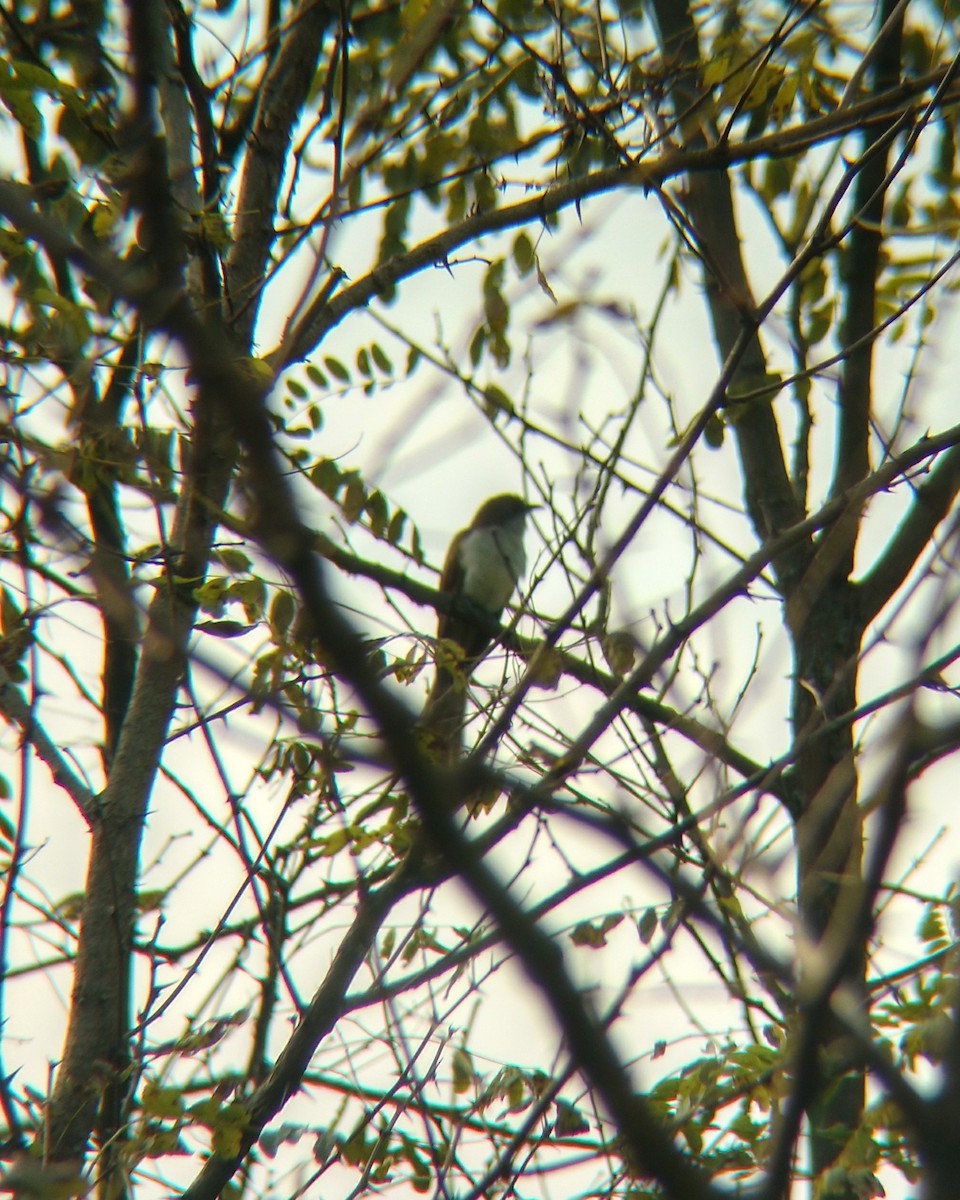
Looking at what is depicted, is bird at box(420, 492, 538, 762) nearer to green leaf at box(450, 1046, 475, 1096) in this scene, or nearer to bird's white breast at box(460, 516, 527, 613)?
bird's white breast at box(460, 516, 527, 613)

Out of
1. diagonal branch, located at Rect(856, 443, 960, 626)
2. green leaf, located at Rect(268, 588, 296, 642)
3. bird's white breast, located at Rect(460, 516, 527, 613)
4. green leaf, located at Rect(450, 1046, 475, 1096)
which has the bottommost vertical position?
green leaf, located at Rect(450, 1046, 475, 1096)

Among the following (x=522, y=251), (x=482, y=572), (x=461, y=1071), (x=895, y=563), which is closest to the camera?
(x=461, y=1071)

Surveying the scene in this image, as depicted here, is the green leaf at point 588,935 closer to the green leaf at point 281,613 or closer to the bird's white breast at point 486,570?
the green leaf at point 281,613

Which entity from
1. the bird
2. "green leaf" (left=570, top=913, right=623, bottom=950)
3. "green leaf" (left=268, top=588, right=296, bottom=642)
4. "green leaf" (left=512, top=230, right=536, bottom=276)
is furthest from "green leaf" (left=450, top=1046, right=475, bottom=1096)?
the bird

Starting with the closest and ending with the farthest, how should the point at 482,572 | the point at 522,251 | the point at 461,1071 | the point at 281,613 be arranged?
the point at 281,613, the point at 461,1071, the point at 522,251, the point at 482,572

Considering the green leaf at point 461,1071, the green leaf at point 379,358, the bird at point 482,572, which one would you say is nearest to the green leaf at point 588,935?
the green leaf at point 461,1071

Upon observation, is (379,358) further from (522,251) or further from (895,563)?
(895,563)

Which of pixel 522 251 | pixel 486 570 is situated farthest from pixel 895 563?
pixel 486 570

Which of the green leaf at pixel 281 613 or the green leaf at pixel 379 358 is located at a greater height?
the green leaf at pixel 379 358

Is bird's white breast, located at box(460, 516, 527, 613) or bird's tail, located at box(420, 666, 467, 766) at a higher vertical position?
bird's white breast, located at box(460, 516, 527, 613)

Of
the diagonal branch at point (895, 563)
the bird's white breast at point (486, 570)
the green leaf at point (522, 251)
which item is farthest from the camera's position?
the bird's white breast at point (486, 570)

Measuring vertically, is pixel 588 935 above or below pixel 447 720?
below

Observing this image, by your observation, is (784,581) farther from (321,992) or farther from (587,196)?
(321,992)

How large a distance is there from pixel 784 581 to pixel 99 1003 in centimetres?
317
